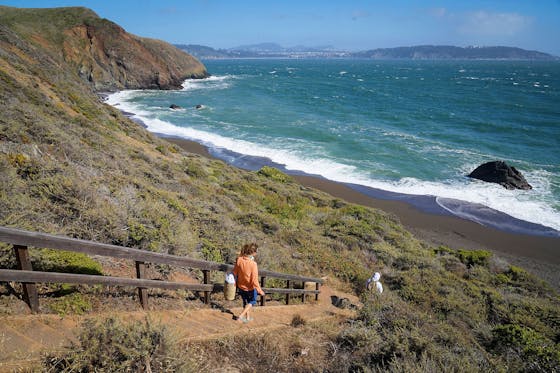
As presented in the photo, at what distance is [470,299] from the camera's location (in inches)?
430

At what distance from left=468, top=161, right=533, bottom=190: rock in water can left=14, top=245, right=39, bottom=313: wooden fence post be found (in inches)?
1226

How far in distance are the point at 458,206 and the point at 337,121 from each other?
90.7ft

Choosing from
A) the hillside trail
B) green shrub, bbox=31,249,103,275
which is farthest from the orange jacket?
green shrub, bbox=31,249,103,275

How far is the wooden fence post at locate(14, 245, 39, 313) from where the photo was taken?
352cm

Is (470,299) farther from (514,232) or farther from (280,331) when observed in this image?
(514,232)

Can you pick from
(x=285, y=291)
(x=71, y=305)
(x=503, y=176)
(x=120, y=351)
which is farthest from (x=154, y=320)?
(x=503, y=176)

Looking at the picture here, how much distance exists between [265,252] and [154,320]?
668 centimetres

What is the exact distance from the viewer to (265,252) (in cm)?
1029

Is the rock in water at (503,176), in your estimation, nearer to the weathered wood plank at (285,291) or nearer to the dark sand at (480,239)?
the dark sand at (480,239)

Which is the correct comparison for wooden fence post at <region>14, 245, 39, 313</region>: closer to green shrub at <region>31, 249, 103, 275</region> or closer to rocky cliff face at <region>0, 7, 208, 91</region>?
green shrub at <region>31, 249, 103, 275</region>

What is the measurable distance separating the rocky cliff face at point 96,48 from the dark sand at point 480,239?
65423 millimetres

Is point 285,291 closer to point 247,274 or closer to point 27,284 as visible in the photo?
point 247,274

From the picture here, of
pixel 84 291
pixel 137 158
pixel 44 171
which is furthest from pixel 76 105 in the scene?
pixel 84 291

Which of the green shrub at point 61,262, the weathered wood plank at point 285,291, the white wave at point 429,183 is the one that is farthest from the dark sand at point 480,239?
the green shrub at point 61,262
